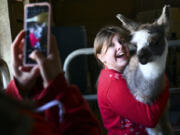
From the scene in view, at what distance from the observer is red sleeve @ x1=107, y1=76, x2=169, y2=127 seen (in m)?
1.03

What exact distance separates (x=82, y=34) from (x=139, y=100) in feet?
5.60

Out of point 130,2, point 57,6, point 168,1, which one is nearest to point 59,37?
point 57,6

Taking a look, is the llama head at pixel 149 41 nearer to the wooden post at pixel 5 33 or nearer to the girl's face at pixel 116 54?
the girl's face at pixel 116 54

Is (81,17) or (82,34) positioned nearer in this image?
(82,34)

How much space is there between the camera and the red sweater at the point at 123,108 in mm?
1036

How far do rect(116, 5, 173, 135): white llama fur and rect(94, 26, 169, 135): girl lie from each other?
5 centimetres

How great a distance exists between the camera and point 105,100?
1130mm

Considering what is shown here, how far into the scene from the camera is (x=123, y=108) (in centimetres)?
105

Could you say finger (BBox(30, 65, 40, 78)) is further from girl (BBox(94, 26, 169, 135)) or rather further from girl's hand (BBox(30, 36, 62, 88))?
girl (BBox(94, 26, 169, 135))

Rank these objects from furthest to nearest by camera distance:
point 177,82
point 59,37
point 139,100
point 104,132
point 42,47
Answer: point 177,82, point 59,37, point 104,132, point 139,100, point 42,47

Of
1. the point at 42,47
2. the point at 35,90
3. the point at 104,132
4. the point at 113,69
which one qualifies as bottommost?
the point at 104,132

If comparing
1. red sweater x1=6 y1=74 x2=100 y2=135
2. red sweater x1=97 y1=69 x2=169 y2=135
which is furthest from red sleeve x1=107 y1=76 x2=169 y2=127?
red sweater x1=6 y1=74 x2=100 y2=135

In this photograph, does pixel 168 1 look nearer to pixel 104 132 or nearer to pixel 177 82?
pixel 177 82

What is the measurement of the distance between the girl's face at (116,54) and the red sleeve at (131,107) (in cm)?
11
